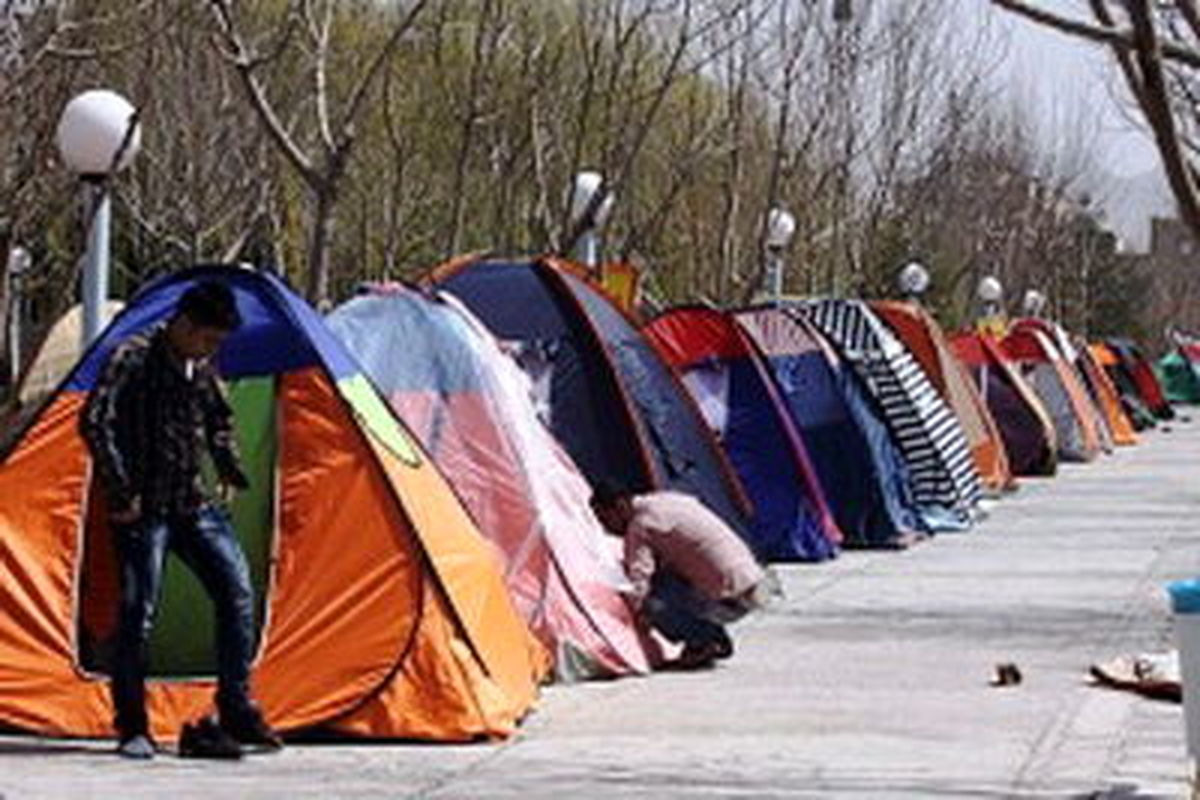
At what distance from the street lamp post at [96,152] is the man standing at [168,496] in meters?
2.81

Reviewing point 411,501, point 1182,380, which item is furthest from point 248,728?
point 1182,380

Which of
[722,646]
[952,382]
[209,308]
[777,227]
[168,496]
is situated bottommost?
[722,646]

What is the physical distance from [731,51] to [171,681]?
62.2 ft

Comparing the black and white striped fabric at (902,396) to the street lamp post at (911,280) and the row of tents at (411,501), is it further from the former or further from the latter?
the street lamp post at (911,280)

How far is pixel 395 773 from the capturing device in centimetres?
1084

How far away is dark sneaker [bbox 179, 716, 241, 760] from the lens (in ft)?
36.2

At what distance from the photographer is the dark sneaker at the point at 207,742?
36.2 ft

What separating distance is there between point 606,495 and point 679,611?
635 millimetres

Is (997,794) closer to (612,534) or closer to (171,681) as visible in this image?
(171,681)

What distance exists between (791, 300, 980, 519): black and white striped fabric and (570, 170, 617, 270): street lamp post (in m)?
1.67

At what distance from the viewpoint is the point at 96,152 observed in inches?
557

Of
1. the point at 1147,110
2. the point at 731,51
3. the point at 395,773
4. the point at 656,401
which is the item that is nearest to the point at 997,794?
the point at 395,773

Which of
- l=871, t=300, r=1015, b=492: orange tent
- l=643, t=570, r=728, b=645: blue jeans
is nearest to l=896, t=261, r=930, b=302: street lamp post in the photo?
l=871, t=300, r=1015, b=492: orange tent

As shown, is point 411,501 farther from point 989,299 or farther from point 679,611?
point 989,299
